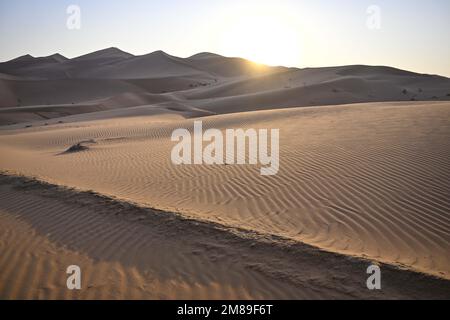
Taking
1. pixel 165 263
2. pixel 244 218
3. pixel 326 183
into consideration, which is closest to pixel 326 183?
pixel 326 183

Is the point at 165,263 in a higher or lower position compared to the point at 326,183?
lower

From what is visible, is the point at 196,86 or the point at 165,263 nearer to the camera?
the point at 165,263

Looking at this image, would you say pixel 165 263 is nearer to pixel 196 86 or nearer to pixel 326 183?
pixel 326 183

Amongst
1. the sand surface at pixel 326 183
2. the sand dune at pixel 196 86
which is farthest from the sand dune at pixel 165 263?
the sand dune at pixel 196 86

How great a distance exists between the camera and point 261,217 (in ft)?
20.3

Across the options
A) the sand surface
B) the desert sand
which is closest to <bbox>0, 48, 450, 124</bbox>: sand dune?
the sand surface

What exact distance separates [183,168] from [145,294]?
565cm

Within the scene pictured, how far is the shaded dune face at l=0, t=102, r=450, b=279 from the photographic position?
17.5 feet

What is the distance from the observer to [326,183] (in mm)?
7422

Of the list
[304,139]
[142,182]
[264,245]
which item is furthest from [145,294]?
[304,139]

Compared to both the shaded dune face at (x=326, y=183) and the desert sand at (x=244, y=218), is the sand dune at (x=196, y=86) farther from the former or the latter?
the desert sand at (x=244, y=218)

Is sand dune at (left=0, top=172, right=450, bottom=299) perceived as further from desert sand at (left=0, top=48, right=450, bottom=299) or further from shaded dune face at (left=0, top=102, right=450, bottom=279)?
shaded dune face at (left=0, top=102, right=450, bottom=279)

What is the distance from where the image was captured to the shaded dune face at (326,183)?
17.5ft
